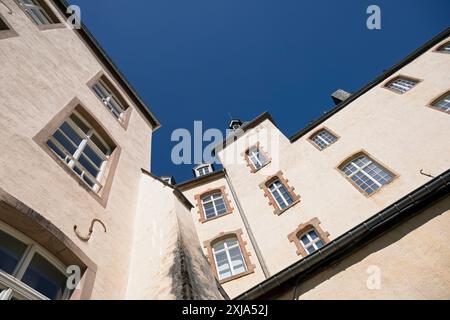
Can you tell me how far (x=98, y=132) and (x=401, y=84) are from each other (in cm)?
1631

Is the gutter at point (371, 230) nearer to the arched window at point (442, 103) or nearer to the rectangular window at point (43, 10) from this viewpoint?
the arched window at point (442, 103)

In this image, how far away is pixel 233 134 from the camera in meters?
21.0

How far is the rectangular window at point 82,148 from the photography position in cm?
562

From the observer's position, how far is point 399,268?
591 centimetres

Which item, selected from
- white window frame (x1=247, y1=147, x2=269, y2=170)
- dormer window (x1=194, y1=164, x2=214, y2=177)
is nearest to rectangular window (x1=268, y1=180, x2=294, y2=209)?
white window frame (x1=247, y1=147, x2=269, y2=170)

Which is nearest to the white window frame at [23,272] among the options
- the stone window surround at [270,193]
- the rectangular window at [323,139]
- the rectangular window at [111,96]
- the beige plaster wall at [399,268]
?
the beige plaster wall at [399,268]

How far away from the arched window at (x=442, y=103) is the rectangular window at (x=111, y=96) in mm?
13088

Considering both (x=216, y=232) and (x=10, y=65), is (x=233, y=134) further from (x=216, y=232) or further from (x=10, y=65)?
(x=10, y=65)

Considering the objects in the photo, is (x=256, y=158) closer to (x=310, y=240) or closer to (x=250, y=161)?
(x=250, y=161)

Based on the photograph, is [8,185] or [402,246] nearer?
[8,185]

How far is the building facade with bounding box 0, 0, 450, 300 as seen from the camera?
154 inches

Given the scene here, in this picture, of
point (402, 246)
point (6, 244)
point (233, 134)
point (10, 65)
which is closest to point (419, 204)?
point (402, 246)

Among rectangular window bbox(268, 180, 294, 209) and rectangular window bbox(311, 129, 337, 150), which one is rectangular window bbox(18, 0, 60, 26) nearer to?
rectangular window bbox(268, 180, 294, 209)

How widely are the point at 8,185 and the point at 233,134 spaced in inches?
698
